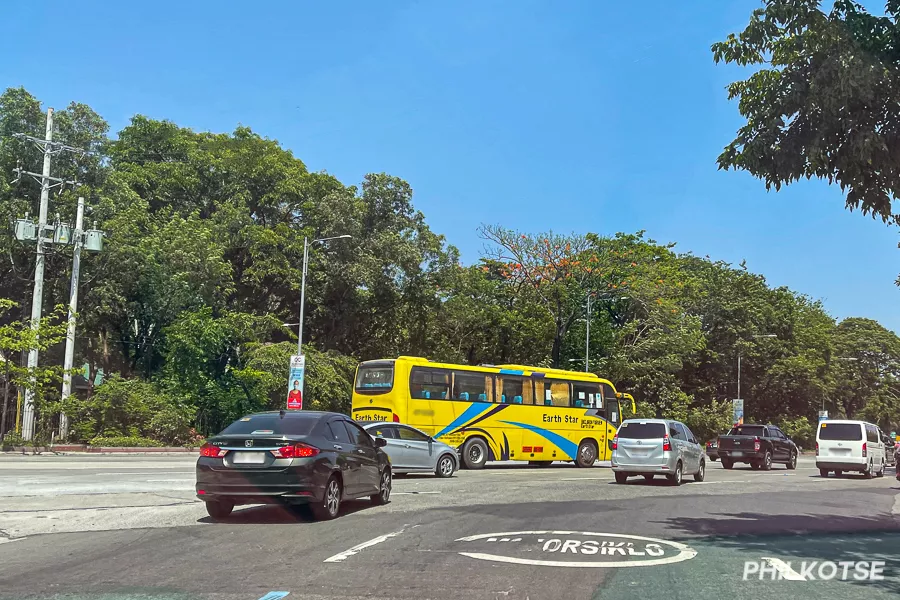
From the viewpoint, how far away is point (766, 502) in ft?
55.4

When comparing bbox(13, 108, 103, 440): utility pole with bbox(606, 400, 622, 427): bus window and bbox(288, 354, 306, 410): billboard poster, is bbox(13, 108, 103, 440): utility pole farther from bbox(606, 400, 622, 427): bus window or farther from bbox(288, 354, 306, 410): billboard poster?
bbox(606, 400, 622, 427): bus window

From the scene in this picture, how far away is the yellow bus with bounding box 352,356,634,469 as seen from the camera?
25.6 meters

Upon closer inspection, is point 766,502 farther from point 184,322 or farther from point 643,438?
point 184,322

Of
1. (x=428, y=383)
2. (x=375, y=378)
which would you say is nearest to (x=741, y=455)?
(x=428, y=383)

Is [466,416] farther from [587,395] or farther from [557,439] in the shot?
[587,395]

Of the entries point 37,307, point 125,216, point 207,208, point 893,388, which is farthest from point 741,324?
point 37,307

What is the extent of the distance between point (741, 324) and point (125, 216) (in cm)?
4088

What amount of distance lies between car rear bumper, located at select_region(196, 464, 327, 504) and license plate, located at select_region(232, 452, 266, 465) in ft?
0.41

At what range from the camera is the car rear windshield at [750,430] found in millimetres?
32469

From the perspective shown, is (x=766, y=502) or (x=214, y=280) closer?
(x=766, y=502)

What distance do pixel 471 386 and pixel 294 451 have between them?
52.6ft

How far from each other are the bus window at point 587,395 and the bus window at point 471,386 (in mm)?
4356

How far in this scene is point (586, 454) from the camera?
3061 cm

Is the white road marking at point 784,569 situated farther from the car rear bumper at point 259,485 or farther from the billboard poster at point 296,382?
the billboard poster at point 296,382
